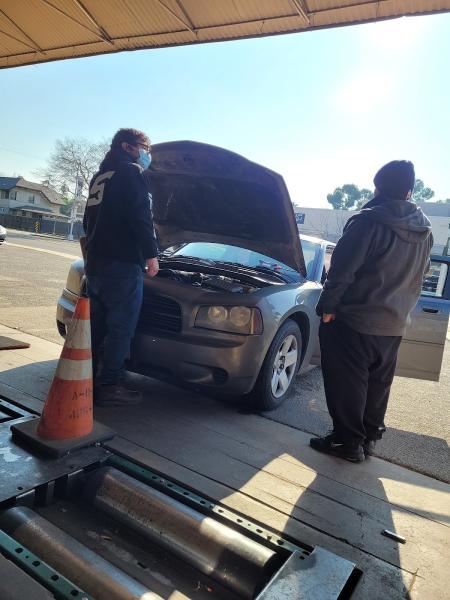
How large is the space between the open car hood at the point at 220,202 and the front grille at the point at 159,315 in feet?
4.00

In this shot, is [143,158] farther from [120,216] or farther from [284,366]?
[284,366]

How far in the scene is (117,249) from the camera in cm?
311

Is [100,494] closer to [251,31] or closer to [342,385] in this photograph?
[342,385]

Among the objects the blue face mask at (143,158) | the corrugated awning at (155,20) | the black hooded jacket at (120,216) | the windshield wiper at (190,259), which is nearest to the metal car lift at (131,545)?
the black hooded jacket at (120,216)

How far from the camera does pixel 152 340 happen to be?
3303 mm

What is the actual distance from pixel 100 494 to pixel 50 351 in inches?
108

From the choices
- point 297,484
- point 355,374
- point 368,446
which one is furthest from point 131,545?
point 368,446

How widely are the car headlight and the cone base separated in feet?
3.49

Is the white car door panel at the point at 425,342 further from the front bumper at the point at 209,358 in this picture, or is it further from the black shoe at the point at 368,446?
the front bumper at the point at 209,358

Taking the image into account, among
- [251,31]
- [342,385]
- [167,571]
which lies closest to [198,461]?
[167,571]

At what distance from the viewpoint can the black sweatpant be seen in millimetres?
2912

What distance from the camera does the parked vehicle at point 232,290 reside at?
3.20 metres

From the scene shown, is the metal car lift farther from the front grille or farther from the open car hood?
the open car hood

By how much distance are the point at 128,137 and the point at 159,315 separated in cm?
134
